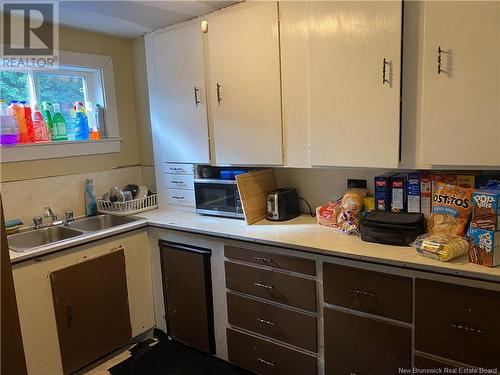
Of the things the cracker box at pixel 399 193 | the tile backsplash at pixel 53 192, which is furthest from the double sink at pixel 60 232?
the cracker box at pixel 399 193

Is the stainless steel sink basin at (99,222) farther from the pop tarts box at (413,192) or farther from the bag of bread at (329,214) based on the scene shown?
the pop tarts box at (413,192)

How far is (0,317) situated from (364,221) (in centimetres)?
152

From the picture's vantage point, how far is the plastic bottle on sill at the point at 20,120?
2.34m

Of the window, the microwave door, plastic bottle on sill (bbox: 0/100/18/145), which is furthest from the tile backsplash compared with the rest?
the microwave door

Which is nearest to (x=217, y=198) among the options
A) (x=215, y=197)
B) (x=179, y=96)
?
(x=215, y=197)

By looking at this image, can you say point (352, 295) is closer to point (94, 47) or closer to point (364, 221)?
point (364, 221)

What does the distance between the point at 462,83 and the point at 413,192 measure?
0.57 m

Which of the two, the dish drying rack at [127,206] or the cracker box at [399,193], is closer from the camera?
the cracker box at [399,193]

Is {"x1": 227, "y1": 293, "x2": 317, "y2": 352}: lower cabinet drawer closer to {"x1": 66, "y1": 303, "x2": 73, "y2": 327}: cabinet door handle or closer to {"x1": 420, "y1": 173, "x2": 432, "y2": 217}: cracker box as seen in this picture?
{"x1": 420, "y1": 173, "x2": 432, "y2": 217}: cracker box

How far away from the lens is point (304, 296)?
72.9 inches

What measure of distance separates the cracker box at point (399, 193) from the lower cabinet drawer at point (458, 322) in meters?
0.48

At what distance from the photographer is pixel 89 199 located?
2.72 meters

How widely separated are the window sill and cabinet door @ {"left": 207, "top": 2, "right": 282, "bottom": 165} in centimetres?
101

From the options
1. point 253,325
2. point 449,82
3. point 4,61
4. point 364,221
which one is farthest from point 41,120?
point 449,82
